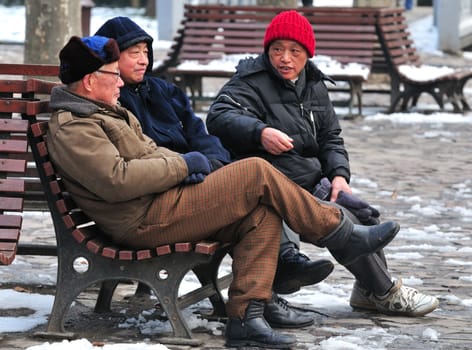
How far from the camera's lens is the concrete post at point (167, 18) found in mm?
26766

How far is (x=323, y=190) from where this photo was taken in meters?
6.26

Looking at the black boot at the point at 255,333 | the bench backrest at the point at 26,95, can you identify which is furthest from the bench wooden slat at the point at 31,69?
the black boot at the point at 255,333

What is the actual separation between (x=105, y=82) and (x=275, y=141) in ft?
2.77

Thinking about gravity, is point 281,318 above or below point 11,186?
below

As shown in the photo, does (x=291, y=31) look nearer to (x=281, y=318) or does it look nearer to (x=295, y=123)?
(x=295, y=123)

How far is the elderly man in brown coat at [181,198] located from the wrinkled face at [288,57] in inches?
31.7

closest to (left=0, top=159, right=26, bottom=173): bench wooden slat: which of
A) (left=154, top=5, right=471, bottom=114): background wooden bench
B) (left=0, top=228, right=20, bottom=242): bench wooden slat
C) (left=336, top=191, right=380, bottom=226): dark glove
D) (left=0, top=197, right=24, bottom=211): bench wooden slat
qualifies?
(left=0, top=197, right=24, bottom=211): bench wooden slat

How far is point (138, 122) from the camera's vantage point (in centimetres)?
584

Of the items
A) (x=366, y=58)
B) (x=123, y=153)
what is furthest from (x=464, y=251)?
(x=366, y=58)

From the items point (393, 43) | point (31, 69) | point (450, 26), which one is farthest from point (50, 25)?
point (450, 26)

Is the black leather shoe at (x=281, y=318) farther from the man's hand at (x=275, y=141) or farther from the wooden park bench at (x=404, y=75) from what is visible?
the wooden park bench at (x=404, y=75)

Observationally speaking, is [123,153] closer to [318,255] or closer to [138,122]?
[138,122]

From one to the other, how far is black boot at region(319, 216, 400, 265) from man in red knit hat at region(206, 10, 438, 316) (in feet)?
1.00

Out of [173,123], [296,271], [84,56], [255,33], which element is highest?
[84,56]
